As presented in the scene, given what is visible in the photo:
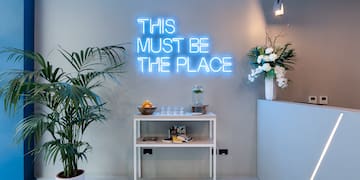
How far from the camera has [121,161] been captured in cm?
331

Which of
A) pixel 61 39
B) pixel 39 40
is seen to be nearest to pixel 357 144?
pixel 61 39

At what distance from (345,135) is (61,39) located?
336 cm

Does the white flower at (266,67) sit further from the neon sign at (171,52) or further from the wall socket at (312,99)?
the wall socket at (312,99)

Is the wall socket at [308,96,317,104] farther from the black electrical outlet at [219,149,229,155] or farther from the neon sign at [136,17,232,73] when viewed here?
the black electrical outlet at [219,149,229,155]

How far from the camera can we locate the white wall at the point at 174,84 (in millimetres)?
3307

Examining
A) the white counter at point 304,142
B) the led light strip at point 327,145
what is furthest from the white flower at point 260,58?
the led light strip at point 327,145

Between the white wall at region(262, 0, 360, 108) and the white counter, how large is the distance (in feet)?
2.99

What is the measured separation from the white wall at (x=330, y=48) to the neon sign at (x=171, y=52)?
1.08m

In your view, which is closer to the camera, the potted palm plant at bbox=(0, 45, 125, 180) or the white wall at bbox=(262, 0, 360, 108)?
the potted palm plant at bbox=(0, 45, 125, 180)

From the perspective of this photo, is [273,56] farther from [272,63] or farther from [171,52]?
[171,52]

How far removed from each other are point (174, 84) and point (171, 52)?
0.43 metres

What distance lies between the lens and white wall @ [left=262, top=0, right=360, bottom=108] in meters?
3.29

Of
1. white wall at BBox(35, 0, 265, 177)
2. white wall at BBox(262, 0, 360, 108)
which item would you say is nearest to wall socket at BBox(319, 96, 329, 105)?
white wall at BBox(262, 0, 360, 108)

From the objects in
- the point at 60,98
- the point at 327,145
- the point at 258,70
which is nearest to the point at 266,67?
the point at 258,70
